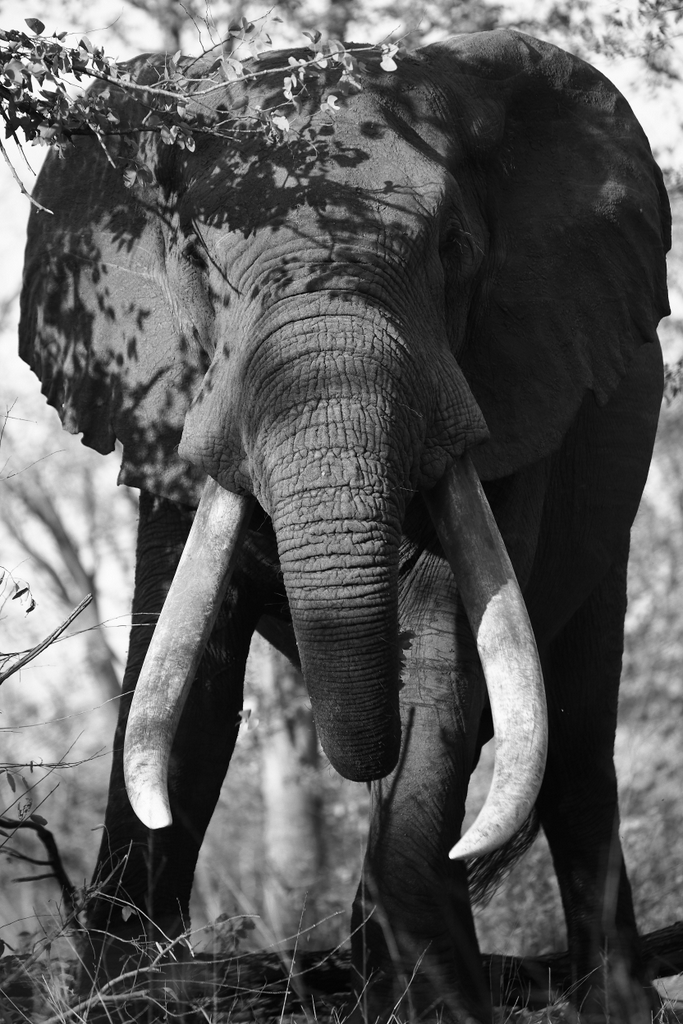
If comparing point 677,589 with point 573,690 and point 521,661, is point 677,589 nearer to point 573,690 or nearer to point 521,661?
point 573,690

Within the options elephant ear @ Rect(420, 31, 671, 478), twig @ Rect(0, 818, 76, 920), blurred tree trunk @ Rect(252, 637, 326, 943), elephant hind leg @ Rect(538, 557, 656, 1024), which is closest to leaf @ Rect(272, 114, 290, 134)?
elephant ear @ Rect(420, 31, 671, 478)

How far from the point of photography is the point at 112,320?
14.1 feet

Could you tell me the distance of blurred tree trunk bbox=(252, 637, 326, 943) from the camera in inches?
394

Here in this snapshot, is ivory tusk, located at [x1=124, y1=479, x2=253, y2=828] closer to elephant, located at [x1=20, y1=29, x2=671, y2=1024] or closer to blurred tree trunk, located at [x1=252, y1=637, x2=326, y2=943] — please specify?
elephant, located at [x1=20, y1=29, x2=671, y2=1024]

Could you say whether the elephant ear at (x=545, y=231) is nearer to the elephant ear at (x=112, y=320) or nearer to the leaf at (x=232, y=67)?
the leaf at (x=232, y=67)

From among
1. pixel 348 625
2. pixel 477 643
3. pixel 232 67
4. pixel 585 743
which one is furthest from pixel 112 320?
pixel 585 743

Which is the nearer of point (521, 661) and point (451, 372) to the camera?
point (521, 661)

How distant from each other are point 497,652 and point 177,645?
31.3 inches

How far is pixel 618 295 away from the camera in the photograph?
15.2 ft

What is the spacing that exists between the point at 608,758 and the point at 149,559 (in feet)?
7.88

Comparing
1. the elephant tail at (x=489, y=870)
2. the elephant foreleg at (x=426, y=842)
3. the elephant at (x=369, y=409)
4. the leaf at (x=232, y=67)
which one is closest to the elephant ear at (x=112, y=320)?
the elephant at (x=369, y=409)

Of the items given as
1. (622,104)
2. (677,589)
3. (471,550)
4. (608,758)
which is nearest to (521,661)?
(471,550)

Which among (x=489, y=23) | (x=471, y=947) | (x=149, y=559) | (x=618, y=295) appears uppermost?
(x=489, y=23)

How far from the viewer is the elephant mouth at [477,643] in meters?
3.14
